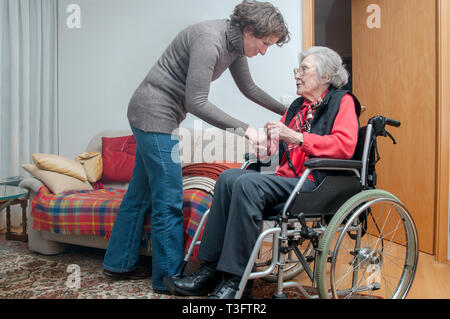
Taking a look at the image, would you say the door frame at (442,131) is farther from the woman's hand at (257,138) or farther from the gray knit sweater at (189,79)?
the woman's hand at (257,138)

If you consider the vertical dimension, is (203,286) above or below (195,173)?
below

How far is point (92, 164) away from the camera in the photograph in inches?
93.2

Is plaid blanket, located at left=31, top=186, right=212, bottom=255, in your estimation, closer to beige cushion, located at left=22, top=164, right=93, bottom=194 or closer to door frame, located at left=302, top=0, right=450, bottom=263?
beige cushion, located at left=22, top=164, right=93, bottom=194

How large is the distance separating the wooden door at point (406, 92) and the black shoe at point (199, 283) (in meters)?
1.41

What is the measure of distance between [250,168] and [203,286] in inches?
19.7

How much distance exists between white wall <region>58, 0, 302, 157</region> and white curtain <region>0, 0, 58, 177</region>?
0.08 m

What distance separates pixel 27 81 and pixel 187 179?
1.75m

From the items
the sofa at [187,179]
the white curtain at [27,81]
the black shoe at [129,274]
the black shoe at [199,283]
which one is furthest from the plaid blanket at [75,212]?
the white curtain at [27,81]

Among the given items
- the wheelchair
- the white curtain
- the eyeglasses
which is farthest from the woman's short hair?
the white curtain

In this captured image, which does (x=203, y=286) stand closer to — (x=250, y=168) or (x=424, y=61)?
(x=250, y=168)

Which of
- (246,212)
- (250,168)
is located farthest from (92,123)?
(246,212)

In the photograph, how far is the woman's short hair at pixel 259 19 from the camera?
1313 millimetres

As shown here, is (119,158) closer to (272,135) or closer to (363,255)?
(272,135)
